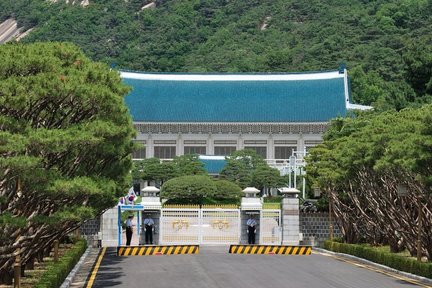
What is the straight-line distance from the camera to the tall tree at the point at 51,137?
22.3 meters

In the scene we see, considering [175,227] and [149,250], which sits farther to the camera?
[175,227]

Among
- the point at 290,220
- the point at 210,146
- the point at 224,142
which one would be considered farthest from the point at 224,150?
the point at 290,220

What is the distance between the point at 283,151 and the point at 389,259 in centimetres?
5696

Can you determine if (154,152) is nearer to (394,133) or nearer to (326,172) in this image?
(326,172)

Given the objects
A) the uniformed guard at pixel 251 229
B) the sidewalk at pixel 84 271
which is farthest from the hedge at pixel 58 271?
the uniformed guard at pixel 251 229

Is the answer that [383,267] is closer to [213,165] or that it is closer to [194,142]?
[213,165]

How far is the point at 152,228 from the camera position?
147 ft

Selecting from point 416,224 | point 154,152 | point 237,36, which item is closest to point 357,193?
point 416,224

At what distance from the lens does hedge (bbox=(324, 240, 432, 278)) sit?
92.5ft

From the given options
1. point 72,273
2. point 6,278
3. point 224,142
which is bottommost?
point 6,278

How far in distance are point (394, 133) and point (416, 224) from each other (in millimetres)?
2784

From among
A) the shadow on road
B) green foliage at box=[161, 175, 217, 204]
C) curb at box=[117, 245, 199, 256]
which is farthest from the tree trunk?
green foliage at box=[161, 175, 217, 204]

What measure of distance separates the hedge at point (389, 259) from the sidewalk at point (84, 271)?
8.45m

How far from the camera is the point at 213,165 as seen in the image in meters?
82.1
